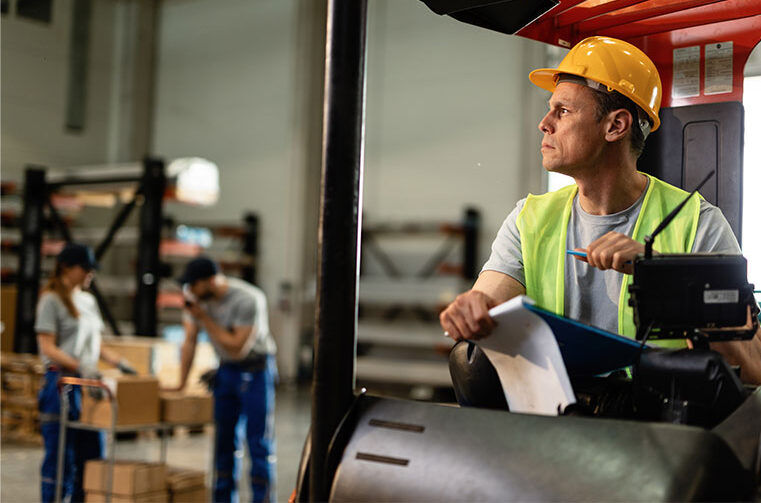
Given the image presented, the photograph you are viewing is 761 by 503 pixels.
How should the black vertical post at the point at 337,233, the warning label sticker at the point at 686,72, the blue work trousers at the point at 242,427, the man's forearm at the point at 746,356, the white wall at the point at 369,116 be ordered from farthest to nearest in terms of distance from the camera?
the white wall at the point at 369,116 < the blue work trousers at the point at 242,427 < the warning label sticker at the point at 686,72 < the man's forearm at the point at 746,356 < the black vertical post at the point at 337,233

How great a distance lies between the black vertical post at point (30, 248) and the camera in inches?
375

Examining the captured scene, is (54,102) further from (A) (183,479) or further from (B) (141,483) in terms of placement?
(B) (141,483)

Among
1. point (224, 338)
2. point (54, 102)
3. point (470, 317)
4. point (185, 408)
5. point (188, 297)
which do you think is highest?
point (54, 102)

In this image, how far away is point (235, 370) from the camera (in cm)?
583

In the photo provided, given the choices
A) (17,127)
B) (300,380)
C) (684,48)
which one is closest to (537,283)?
(684,48)

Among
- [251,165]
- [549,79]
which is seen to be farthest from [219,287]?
[251,165]

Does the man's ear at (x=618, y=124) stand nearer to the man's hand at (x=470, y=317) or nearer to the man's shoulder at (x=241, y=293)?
the man's hand at (x=470, y=317)

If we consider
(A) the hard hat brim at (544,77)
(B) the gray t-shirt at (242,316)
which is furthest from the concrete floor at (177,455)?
(A) the hard hat brim at (544,77)

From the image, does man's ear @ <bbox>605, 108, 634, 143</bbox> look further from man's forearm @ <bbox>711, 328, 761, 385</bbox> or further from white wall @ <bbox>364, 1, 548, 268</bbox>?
white wall @ <bbox>364, 1, 548, 268</bbox>

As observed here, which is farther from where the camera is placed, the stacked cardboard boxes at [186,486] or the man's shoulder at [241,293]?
the man's shoulder at [241,293]

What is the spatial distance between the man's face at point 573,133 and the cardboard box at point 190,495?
13.8 ft

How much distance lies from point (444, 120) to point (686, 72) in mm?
8862

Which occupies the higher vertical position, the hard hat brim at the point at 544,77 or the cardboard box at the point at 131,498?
the hard hat brim at the point at 544,77

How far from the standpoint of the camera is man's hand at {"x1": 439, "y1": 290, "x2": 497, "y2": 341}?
159 cm
